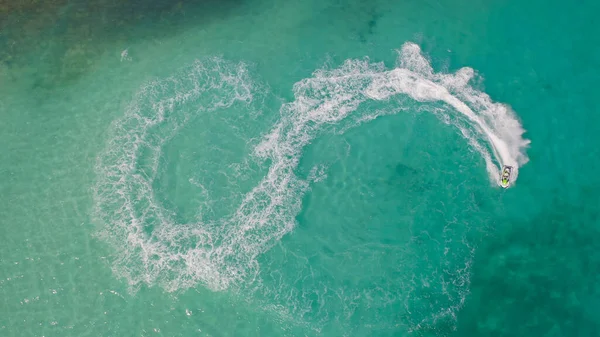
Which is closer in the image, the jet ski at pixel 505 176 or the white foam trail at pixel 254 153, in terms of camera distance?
the white foam trail at pixel 254 153

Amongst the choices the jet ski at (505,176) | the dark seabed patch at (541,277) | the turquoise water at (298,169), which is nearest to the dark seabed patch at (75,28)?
the turquoise water at (298,169)

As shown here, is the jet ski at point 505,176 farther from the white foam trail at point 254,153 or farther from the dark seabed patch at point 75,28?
the dark seabed patch at point 75,28

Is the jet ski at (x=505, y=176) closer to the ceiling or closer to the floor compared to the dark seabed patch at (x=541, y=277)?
closer to the ceiling

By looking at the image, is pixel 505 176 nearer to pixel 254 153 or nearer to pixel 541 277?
pixel 541 277

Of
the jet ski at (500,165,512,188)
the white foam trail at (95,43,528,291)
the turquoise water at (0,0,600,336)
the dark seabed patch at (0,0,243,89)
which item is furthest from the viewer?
the dark seabed patch at (0,0,243,89)

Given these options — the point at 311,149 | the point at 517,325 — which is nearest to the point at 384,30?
the point at 311,149

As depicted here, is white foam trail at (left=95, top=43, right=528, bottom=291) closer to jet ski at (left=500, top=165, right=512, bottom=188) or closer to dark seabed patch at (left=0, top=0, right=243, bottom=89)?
jet ski at (left=500, top=165, right=512, bottom=188)

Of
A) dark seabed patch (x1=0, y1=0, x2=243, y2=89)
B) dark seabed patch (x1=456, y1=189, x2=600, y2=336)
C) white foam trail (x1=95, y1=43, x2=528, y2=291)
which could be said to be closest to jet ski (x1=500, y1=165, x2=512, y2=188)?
white foam trail (x1=95, y1=43, x2=528, y2=291)
